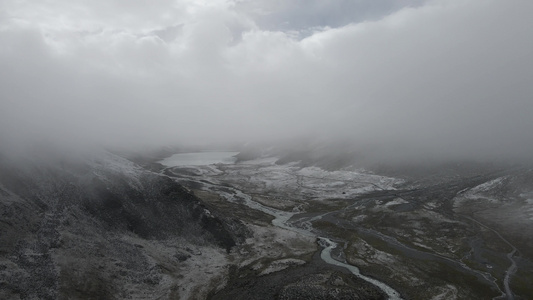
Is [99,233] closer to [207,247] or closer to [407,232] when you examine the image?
[207,247]

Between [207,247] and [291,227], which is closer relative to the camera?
[207,247]

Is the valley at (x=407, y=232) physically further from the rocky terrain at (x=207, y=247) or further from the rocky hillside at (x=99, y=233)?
the rocky hillside at (x=99, y=233)

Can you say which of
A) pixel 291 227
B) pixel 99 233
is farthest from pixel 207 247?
pixel 291 227

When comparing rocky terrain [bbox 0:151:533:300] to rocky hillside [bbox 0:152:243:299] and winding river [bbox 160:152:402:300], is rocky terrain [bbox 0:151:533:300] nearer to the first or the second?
rocky hillside [bbox 0:152:243:299]

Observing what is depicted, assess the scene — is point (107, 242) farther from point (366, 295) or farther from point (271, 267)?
point (366, 295)

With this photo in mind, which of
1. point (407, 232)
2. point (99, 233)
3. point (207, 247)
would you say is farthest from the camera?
point (407, 232)

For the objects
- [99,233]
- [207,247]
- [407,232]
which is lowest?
[407,232]

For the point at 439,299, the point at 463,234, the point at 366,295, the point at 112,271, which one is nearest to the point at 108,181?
the point at 112,271

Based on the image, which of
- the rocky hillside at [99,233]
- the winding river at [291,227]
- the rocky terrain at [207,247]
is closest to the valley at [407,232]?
the winding river at [291,227]

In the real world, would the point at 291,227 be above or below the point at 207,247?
below

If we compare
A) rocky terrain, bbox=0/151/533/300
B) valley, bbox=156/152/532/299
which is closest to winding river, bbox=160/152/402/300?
valley, bbox=156/152/532/299
